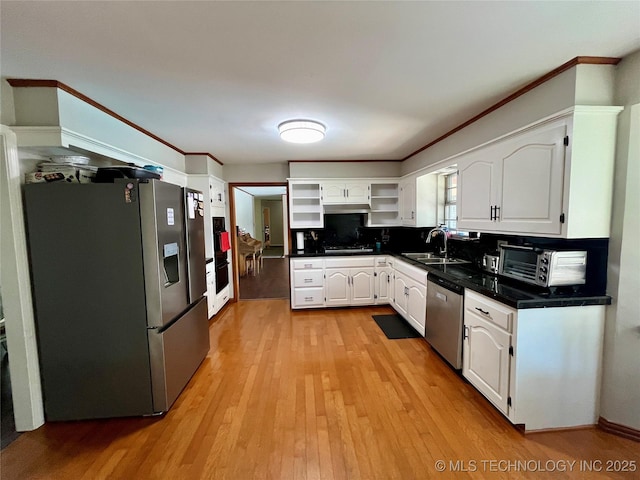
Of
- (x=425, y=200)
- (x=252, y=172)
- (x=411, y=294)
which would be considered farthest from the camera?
(x=252, y=172)

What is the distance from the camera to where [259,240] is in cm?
944

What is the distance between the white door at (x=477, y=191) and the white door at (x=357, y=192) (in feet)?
5.47

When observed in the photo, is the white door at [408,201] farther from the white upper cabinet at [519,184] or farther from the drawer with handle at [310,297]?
the drawer with handle at [310,297]

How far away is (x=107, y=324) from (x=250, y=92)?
1.93 m

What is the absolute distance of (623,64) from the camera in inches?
64.6

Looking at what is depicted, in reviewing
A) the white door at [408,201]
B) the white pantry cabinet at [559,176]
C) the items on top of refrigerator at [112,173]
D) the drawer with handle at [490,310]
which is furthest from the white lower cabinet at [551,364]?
the items on top of refrigerator at [112,173]

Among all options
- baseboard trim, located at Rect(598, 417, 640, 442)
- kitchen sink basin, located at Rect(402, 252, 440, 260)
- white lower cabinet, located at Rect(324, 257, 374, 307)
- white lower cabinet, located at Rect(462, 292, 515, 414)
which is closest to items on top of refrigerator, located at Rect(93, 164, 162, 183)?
white lower cabinet, located at Rect(324, 257, 374, 307)

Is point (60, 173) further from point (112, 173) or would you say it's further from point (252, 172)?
point (252, 172)

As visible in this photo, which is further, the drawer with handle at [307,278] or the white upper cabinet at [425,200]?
Answer: the drawer with handle at [307,278]

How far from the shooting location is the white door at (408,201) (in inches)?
152

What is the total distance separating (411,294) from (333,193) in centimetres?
192

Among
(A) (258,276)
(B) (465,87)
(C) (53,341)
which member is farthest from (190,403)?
(A) (258,276)

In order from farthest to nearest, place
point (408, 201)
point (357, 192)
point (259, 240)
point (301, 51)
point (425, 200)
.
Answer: point (259, 240)
point (357, 192)
point (408, 201)
point (425, 200)
point (301, 51)

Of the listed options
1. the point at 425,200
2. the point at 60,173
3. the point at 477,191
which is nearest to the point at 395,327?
the point at 425,200
